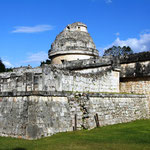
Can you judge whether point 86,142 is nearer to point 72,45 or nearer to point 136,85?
point 136,85

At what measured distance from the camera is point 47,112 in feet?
33.4

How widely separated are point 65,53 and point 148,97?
886cm

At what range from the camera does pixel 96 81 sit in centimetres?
1501

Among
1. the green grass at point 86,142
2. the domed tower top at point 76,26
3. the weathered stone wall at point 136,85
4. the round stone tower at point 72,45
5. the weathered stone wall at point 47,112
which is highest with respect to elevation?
the domed tower top at point 76,26

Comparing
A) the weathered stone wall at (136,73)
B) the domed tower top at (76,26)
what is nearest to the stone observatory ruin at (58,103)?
the weathered stone wall at (136,73)

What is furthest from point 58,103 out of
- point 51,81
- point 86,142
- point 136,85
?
point 136,85

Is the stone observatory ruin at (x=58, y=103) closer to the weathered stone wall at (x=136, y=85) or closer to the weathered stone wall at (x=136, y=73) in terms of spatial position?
the weathered stone wall at (x=136, y=85)

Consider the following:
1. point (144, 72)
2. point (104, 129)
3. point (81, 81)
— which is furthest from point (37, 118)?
point (144, 72)

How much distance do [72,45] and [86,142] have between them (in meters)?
15.4

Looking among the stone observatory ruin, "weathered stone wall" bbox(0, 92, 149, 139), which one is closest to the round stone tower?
the stone observatory ruin

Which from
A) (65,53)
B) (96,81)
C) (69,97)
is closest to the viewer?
(69,97)

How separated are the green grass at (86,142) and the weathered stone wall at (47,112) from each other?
→ 0.44m

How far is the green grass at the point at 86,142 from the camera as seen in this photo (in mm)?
8000

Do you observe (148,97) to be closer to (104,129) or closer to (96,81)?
(96,81)
